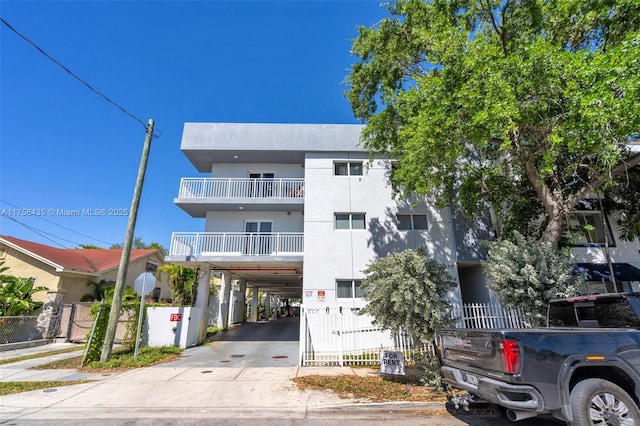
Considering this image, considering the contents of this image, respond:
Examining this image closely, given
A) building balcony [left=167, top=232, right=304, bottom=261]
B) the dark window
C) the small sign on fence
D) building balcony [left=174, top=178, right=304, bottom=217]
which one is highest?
the dark window

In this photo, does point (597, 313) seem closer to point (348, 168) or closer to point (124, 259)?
point (348, 168)

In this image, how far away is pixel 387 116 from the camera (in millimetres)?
11133

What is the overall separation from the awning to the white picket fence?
5342 millimetres

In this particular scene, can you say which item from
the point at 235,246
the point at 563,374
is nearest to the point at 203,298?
the point at 235,246

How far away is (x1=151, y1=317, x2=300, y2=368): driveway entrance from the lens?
9.17 m

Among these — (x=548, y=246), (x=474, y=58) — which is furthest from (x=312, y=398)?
(x=474, y=58)

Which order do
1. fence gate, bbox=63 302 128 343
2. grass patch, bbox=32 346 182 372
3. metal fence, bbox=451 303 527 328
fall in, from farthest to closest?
1. fence gate, bbox=63 302 128 343
2. metal fence, bbox=451 303 527 328
3. grass patch, bbox=32 346 182 372

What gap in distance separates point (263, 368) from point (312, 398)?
3.17 m

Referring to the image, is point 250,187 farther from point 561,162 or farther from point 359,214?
point 561,162

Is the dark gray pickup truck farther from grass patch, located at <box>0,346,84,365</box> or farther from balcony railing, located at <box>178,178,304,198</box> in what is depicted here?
grass patch, located at <box>0,346,84,365</box>

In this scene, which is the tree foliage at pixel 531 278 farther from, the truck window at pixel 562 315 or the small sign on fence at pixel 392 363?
the small sign on fence at pixel 392 363

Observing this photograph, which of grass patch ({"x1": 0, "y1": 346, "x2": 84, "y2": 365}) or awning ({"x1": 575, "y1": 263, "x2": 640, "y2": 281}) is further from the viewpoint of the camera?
awning ({"x1": 575, "y1": 263, "x2": 640, "y2": 281})

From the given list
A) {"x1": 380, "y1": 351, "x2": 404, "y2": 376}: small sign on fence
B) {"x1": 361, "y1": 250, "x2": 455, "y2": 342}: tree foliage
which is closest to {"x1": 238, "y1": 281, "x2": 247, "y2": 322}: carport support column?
{"x1": 361, "y1": 250, "x2": 455, "y2": 342}: tree foliage

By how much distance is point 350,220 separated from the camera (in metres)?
Result: 13.2
